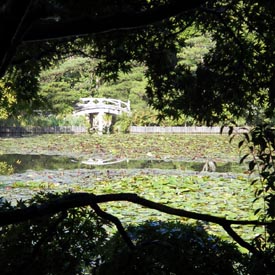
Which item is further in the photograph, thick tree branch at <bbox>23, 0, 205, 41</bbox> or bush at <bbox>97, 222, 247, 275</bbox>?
bush at <bbox>97, 222, 247, 275</bbox>

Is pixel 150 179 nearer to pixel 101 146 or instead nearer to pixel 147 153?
pixel 147 153

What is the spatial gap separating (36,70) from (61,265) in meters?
1.55

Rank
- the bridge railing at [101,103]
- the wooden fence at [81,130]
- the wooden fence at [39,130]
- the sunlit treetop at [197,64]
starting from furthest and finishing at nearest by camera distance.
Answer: the bridge railing at [101,103]
the wooden fence at [81,130]
the wooden fence at [39,130]
the sunlit treetop at [197,64]

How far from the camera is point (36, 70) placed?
2879 mm

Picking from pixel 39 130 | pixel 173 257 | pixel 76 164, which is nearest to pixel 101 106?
pixel 39 130

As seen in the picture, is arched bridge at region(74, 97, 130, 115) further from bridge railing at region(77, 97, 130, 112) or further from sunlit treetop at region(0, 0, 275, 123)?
sunlit treetop at region(0, 0, 275, 123)

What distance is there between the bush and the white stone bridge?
64.9ft

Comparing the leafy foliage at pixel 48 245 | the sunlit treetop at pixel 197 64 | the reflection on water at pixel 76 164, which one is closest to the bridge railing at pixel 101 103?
the reflection on water at pixel 76 164

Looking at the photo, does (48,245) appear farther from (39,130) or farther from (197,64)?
(39,130)

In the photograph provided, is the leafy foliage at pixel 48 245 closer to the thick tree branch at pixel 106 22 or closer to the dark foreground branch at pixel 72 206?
the dark foreground branch at pixel 72 206

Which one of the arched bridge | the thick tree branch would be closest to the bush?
the thick tree branch

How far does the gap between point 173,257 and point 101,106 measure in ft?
67.8

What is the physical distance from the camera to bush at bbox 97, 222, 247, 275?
1.46 metres

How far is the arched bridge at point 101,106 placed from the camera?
22.0 m
